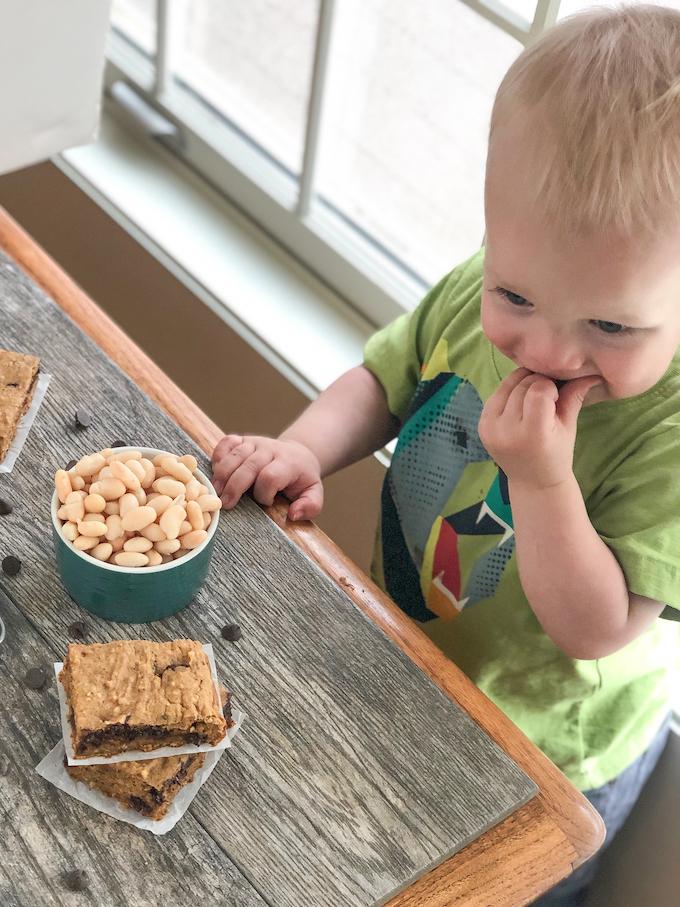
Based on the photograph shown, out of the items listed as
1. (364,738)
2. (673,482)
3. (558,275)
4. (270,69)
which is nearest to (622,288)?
(558,275)

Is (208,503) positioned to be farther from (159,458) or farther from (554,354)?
(554,354)

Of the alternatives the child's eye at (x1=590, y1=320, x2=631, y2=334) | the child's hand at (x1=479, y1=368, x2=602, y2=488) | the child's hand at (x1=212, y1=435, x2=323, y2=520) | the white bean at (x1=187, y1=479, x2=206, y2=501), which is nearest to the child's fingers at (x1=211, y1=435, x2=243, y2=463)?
the child's hand at (x1=212, y1=435, x2=323, y2=520)

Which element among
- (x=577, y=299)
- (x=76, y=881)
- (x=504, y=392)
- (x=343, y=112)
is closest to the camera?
(x=76, y=881)

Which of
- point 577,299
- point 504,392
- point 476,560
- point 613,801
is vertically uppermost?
point 577,299

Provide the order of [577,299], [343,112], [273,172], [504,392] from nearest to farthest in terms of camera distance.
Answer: [577,299] → [504,392] → [343,112] → [273,172]

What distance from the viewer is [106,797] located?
669 mm

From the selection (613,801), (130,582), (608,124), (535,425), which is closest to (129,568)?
(130,582)

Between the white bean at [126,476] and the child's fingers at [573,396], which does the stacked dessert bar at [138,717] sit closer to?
the white bean at [126,476]

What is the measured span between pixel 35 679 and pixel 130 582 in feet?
0.28

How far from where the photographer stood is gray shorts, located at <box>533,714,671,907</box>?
109cm

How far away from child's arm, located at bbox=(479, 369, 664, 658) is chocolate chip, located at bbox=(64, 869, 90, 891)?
409mm

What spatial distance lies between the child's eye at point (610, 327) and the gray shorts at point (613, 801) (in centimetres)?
51

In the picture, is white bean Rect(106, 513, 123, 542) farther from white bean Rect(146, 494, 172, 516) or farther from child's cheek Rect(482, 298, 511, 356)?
child's cheek Rect(482, 298, 511, 356)

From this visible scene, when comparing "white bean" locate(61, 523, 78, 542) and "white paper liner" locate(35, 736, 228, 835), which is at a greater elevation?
Answer: "white bean" locate(61, 523, 78, 542)
